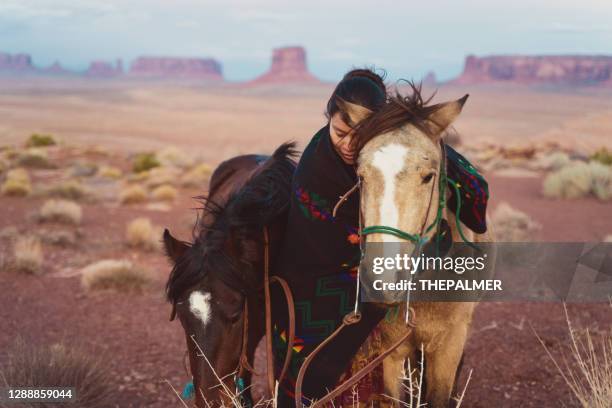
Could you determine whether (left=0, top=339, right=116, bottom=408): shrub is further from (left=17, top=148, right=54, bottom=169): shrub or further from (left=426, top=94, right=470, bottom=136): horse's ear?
(left=17, top=148, right=54, bottom=169): shrub

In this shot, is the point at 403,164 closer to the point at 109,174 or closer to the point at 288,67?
the point at 109,174

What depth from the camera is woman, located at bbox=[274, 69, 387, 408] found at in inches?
119

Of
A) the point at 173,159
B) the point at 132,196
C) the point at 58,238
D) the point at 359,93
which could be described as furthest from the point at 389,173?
the point at 173,159

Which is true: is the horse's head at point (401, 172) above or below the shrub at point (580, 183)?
above

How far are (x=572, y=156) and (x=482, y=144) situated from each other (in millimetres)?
7213

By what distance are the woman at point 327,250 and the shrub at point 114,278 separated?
17.1 ft

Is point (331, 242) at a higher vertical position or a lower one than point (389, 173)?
lower

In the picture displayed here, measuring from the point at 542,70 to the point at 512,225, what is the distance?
140 meters

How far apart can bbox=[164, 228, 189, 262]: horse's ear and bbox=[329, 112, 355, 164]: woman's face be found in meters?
0.98

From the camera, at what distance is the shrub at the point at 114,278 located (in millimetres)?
8055

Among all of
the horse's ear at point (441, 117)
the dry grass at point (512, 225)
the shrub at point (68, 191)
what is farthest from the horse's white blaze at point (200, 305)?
the shrub at point (68, 191)

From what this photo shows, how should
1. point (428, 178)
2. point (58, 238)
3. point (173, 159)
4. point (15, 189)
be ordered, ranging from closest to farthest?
1. point (428, 178)
2. point (58, 238)
3. point (15, 189)
4. point (173, 159)

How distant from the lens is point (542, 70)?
13725 cm

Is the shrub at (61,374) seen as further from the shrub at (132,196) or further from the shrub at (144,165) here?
the shrub at (144,165)
